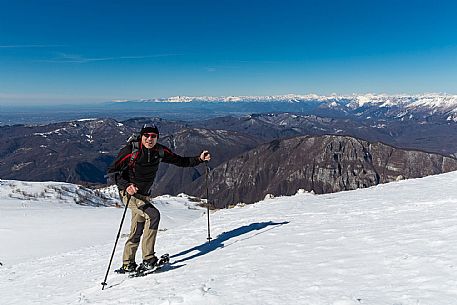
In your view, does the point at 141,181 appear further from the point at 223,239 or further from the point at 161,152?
the point at 223,239

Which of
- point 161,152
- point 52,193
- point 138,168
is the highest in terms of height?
point 161,152

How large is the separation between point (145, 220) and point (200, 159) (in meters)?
2.55

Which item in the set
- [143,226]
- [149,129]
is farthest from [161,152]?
[143,226]

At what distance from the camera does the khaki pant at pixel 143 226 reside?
1010 cm

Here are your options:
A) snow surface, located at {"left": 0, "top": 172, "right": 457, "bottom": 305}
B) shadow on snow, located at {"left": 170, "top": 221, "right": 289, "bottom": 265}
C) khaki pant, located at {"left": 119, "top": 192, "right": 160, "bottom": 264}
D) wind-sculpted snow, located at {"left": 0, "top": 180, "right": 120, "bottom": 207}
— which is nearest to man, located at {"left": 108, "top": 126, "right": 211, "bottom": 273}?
khaki pant, located at {"left": 119, "top": 192, "right": 160, "bottom": 264}

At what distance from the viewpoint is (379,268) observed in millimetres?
8148

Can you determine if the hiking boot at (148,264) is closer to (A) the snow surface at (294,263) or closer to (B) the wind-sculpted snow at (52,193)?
(A) the snow surface at (294,263)

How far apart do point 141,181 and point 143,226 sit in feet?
4.83

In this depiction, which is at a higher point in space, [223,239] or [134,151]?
[134,151]

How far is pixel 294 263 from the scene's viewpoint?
9.34 m

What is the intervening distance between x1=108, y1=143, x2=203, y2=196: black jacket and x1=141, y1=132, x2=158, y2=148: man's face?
16cm

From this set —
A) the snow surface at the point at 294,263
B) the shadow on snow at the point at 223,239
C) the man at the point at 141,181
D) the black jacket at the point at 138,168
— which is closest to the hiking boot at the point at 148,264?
the man at the point at 141,181

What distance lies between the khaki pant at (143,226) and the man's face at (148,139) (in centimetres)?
159

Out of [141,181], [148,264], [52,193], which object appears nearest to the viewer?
[141,181]
